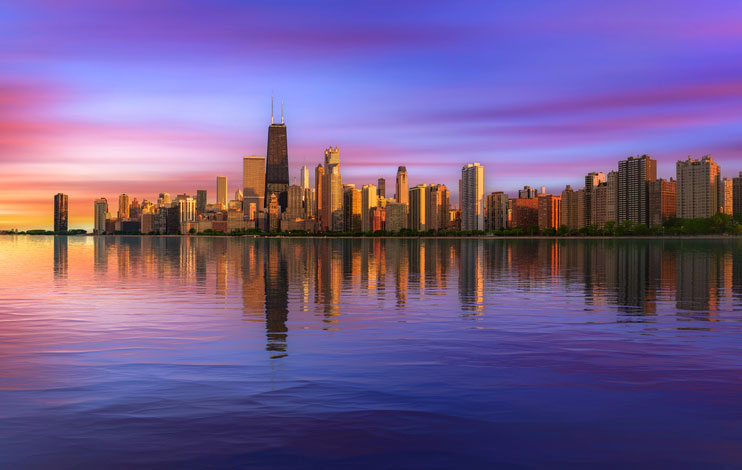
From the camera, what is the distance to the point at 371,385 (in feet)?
74.2

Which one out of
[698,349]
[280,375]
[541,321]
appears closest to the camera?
[280,375]

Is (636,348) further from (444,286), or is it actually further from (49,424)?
(444,286)

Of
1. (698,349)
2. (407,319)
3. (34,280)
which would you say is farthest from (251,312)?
(34,280)

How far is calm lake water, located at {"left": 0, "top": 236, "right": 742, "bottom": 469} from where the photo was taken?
52.9ft

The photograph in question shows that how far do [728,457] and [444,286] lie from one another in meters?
51.0

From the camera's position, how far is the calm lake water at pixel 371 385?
635 inches

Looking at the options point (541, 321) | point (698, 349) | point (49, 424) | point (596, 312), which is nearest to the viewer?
point (49, 424)

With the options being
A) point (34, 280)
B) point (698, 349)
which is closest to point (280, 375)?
point (698, 349)

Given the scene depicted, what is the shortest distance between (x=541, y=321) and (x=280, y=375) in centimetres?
2134

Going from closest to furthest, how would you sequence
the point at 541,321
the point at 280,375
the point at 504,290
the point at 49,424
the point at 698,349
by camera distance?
1. the point at 49,424
2. the point at 280,375
3. the point at 698,349
4. the point at 541,321
5. the point at 504,290

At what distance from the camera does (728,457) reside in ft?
51.8

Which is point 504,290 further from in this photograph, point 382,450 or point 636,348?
point 382,450

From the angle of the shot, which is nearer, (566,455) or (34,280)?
(566,455)

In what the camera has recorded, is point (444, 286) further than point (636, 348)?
Yes
